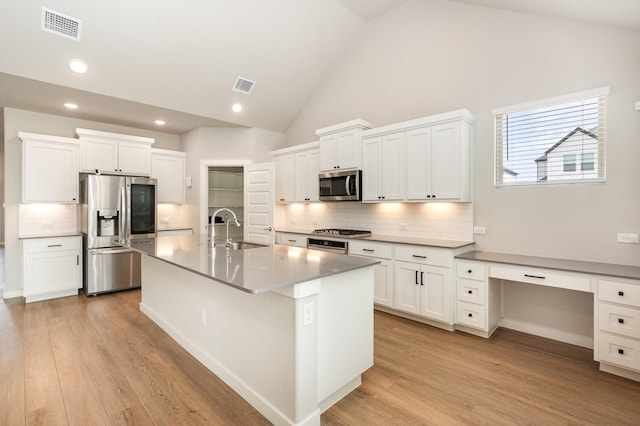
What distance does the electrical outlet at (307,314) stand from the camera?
1.87 m

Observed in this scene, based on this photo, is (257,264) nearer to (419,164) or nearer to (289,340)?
(289,340)

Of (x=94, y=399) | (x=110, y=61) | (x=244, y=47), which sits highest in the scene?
(x=244, y=47)

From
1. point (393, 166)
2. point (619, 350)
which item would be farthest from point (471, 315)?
point (393, 166)

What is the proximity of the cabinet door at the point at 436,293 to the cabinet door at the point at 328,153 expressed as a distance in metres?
2.13

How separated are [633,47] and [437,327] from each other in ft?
10.7

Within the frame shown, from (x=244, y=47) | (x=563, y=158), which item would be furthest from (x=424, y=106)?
(x=244, y=47)

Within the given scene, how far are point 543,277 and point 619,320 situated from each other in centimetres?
57

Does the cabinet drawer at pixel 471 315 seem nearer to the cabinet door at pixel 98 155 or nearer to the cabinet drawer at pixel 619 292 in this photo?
the cabinet drawer at pixel 619 292

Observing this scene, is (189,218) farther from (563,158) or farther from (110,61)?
(563,158)

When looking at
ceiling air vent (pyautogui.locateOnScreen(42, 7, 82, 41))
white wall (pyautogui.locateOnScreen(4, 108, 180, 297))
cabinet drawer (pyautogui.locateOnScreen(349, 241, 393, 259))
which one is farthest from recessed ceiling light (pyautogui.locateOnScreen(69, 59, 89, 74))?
cabinet drawer (pyautogui.locateOnScreen(349, 241, 393, 259))

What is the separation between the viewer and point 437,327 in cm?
357

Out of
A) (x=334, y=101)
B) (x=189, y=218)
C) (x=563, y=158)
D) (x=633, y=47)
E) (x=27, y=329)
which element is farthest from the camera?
(x=189, y=218)

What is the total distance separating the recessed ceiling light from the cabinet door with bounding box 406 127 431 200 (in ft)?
13.3

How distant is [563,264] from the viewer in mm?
2918
